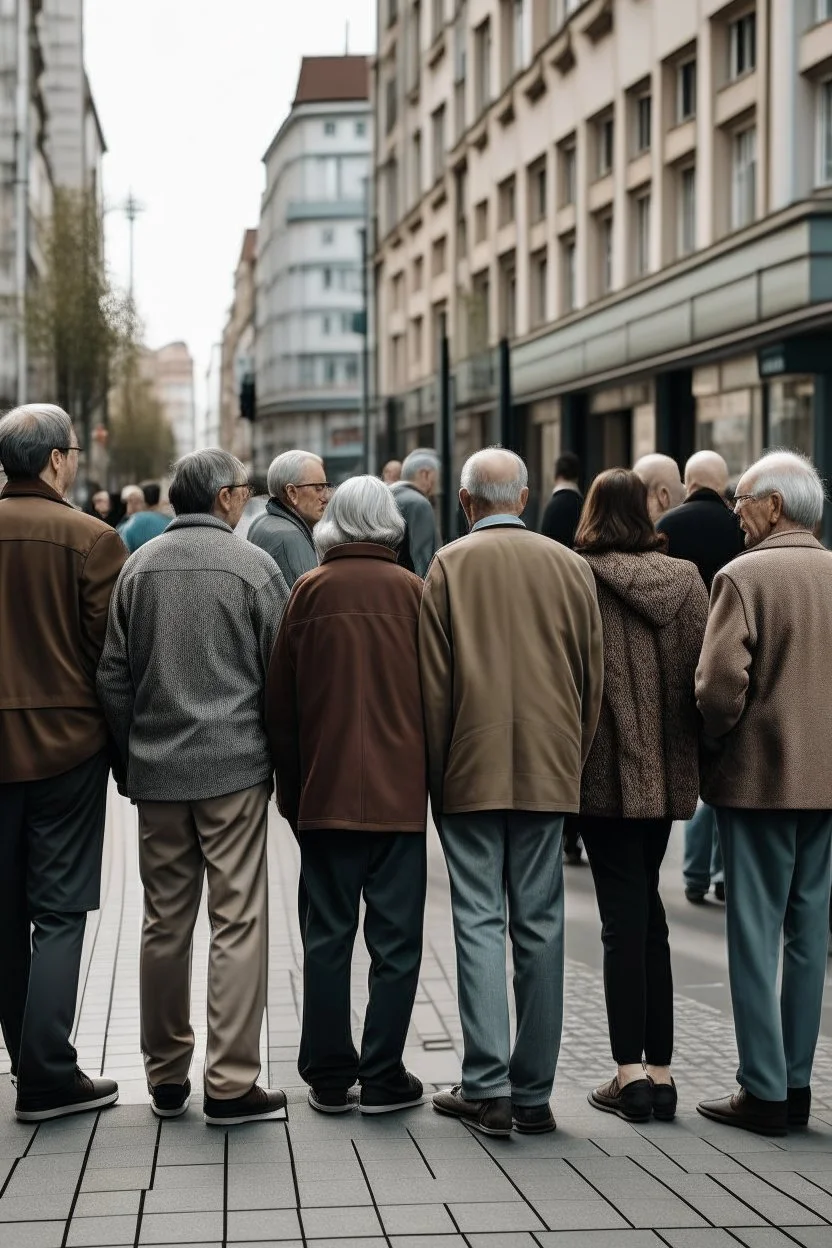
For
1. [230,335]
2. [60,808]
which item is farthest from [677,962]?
[230,335]

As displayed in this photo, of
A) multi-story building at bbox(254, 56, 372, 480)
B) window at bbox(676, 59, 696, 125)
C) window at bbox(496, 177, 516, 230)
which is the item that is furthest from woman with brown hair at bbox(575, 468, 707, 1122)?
multi-story building at bbox(254, 56, 372, 480)

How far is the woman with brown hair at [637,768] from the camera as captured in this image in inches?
225

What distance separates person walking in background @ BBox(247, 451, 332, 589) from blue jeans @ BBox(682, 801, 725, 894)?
2.34 meters

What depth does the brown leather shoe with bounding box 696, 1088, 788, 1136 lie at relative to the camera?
221 inches

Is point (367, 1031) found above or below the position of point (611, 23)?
below

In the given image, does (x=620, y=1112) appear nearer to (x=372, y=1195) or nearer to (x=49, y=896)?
(x=372, y=1195)

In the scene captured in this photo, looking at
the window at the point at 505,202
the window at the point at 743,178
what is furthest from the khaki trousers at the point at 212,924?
the window at the point at 505,202

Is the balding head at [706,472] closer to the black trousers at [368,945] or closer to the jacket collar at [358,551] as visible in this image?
the jacket collar at [358,551]

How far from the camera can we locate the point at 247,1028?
5.62 metres

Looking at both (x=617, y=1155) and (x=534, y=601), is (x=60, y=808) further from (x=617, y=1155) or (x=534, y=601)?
(x=617, y=1155)

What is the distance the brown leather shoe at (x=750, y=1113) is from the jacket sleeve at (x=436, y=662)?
4.20ft

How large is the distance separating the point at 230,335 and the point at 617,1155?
162 meters

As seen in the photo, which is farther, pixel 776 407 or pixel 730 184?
pixel 730 184

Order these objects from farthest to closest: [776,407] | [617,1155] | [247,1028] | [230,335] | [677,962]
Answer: [230,335] → [776,407] → [677,962] → [247,1028] → [617,1155]
